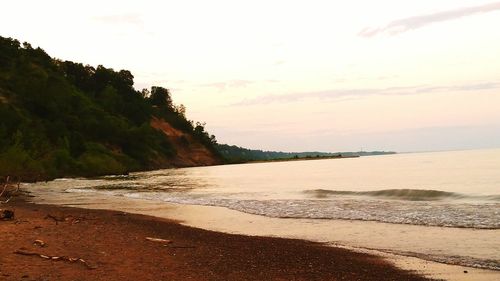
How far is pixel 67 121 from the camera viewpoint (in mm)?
96438

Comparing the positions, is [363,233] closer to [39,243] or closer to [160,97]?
[39,243]

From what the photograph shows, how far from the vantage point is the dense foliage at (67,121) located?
208ft

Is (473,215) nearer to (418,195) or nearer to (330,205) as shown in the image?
(330,205)

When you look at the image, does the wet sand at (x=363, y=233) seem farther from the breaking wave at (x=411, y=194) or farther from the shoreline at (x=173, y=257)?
the breaking wave at (x=411, y=194)

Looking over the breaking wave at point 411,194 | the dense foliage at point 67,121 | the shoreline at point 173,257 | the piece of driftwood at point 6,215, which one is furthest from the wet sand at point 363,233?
the dense foliage at point 67,121

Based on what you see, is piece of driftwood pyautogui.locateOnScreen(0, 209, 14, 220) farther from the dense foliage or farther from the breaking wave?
the dense foliage

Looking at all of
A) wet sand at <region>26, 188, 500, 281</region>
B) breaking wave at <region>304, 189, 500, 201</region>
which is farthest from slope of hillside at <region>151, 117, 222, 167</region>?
wet sand at <region>26, 188, 500, 281</region>

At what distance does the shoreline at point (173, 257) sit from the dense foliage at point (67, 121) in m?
37.5

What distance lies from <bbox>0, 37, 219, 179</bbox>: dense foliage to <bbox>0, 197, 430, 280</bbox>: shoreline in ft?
123

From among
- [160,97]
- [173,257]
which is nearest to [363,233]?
[173,257]

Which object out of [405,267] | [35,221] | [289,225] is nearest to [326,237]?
[289,225]

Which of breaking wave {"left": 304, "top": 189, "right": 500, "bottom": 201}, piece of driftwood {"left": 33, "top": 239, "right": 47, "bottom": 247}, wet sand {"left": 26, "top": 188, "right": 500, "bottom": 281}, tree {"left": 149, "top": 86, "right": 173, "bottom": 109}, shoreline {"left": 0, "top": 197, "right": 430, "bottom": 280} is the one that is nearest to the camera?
shoreline {"left": 0, "top": 197, "right": 430, "bottom": 280}

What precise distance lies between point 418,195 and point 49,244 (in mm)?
26770

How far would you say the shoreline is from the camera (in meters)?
9.15
